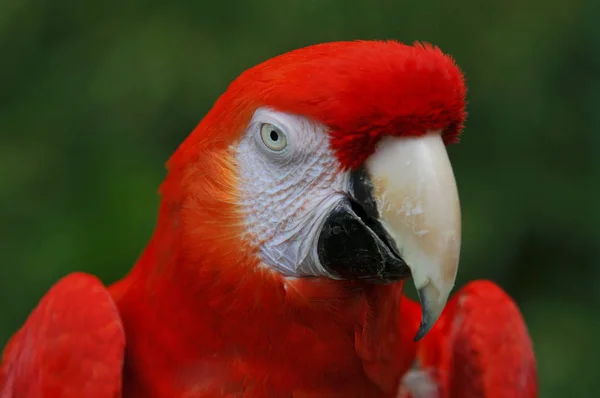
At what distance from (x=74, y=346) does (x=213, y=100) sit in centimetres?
103

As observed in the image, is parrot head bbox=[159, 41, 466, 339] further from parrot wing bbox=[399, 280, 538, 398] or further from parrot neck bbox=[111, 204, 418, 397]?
parrot wing bbox=[399, 280, 538, 398]

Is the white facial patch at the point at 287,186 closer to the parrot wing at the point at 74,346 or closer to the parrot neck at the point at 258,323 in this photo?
the parrot neck at the point at 258,323

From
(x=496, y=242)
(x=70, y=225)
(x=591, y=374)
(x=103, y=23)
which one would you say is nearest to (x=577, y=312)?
(x=591, y=374)

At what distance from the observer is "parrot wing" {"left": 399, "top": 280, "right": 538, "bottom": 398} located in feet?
3.76

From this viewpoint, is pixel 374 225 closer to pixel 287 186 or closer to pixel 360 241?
pixel 360 241

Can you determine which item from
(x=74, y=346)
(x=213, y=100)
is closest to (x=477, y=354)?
(x=74, y=346)

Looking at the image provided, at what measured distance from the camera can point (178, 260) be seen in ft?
3.35

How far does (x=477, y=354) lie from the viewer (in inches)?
45.2

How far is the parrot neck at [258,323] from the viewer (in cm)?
98

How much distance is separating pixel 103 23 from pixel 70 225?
575 millimetres

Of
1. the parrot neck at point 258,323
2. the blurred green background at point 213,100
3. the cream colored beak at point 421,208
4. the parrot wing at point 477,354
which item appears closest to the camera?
the cream colored beak at point 421,208

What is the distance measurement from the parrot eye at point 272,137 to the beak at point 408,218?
106 mm

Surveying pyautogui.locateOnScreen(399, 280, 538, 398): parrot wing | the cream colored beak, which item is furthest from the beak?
pyautogui.locateOnScreen(399, 280, 538, 398): parrot wing

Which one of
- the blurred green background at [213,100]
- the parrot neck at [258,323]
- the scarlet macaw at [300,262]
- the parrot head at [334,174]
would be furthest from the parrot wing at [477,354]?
the blurred green background at [213,100]
